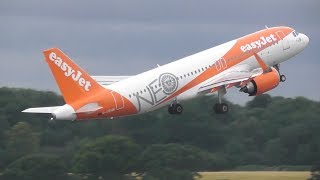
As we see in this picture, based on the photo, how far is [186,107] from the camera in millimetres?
197500

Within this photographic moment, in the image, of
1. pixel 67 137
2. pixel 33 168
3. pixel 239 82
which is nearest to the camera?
pixel 239 82

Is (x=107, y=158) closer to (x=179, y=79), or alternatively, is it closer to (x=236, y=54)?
(x=236, y=54)

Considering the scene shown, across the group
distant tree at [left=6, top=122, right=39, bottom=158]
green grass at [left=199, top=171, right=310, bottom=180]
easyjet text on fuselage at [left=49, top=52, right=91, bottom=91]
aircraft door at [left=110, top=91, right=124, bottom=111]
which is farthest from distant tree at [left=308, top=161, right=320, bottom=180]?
→ easyjet text on fuselage at [left=49, top=52, right=91, bottom=91]

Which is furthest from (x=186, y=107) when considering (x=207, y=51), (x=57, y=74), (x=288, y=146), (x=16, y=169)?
(x=57, y=74)

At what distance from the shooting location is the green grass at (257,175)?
175625mm

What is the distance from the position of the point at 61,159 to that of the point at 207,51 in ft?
96.0

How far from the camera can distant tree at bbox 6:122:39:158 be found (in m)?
187

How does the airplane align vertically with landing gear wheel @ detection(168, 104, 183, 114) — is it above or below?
above

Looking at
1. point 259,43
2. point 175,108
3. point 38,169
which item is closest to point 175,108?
point 175,108

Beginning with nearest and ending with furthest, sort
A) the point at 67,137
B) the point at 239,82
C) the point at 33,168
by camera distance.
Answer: the point at 239,82 → the point at 33,168 → the point at 67,137

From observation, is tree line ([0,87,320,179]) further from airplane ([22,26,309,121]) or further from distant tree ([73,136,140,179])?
airplane ([22,26,309,121])

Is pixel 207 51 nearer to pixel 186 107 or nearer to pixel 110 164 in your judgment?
pixel 110 164

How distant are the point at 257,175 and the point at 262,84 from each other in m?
26.8

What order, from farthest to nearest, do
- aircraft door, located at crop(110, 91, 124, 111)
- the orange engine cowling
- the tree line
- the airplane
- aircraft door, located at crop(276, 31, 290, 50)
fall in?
1. the tree line
2. aircraft door, located at crop(276, 31, 290, 50)
3. the orange engine cowling
4. aircraft door, located at crop(110, 91, 124, 111)
5. the airplane
